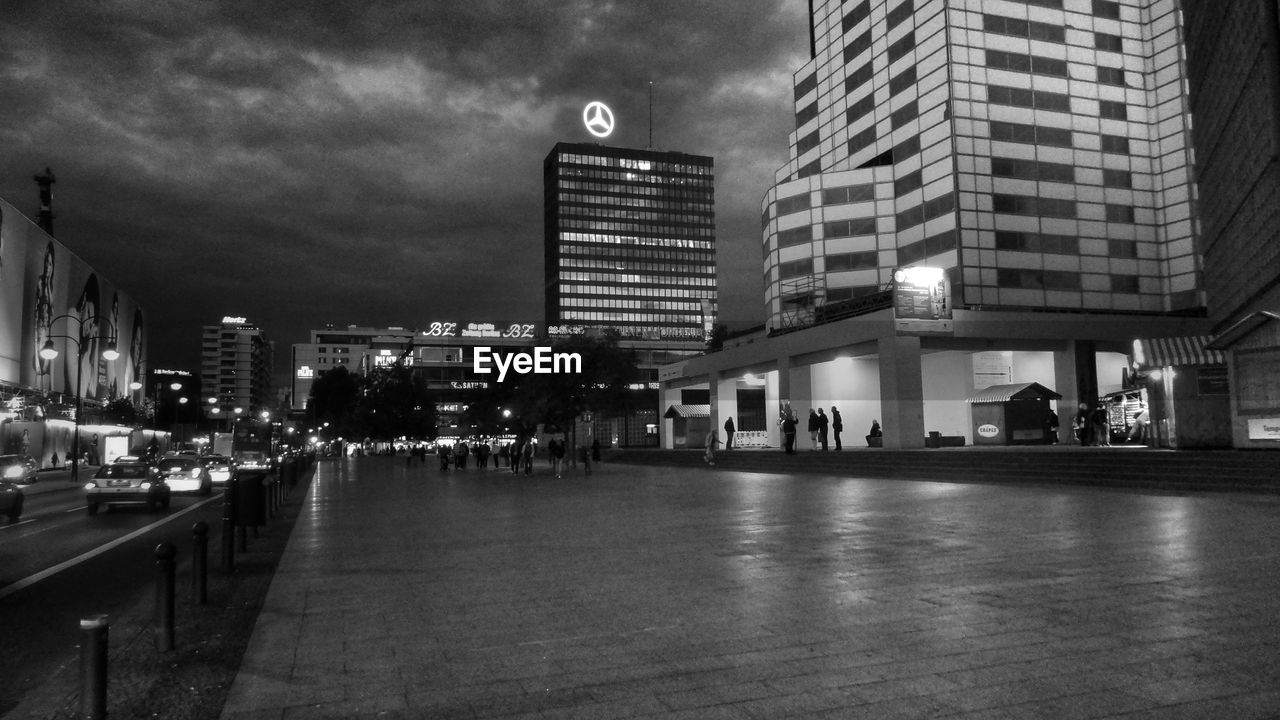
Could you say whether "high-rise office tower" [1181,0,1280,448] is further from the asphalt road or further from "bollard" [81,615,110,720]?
"bollard" [81,615,110,720]

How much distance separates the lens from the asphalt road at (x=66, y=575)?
6887mm

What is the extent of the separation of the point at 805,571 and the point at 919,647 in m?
3.32

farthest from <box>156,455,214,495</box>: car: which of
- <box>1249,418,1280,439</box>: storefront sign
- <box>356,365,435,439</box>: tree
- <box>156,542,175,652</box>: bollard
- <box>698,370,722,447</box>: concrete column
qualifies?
<box>356,365,435,439</box>: tree

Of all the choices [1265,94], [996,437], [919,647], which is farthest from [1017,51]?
[919,647]

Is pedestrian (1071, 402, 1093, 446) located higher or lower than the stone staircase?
higher

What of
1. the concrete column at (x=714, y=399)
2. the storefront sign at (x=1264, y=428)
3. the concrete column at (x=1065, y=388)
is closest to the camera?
the storefront sign at (x=1264, y=428)

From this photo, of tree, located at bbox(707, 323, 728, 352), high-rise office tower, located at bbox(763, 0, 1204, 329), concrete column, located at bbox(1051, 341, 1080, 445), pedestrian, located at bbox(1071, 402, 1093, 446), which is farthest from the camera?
tree, located at bbox(707, 323, 728, 352)

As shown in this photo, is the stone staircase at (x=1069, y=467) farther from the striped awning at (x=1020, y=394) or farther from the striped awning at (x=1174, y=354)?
the striped awning at (x=1020, y=394)

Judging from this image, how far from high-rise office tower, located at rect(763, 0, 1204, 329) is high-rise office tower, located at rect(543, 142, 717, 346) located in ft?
405

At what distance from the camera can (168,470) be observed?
28781mm

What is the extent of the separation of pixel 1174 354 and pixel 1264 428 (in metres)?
3.25

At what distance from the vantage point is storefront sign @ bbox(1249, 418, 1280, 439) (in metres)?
20.4

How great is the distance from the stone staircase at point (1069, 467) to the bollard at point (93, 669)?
18.6 meters

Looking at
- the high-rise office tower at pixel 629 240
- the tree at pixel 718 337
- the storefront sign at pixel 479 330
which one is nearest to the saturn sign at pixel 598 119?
the tree at pixel 718 337
